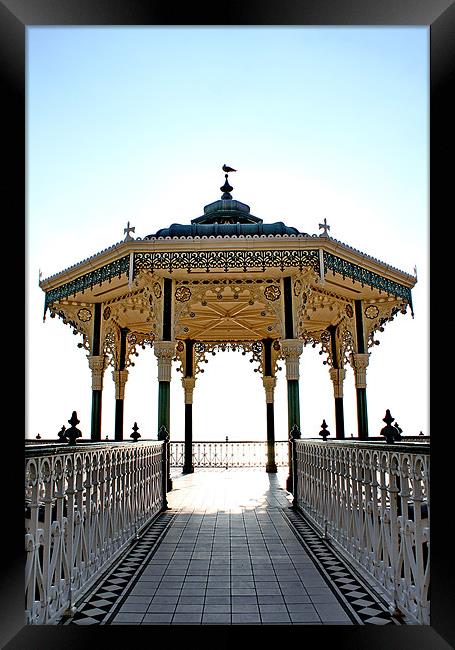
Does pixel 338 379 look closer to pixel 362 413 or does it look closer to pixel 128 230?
pixel 362 413

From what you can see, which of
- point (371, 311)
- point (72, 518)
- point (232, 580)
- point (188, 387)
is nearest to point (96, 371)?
point (188, 387)

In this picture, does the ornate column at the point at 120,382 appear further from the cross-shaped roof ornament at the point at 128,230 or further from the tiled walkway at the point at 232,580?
the tiled walkway at the point at 232,580

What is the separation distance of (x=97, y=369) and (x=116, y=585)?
293 inches

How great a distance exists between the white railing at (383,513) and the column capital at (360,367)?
4596mm

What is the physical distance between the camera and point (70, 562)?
3.66 metres

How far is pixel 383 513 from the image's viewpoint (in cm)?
382

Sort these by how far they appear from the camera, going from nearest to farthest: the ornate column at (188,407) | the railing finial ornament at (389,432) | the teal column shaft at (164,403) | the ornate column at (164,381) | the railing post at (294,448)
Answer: the railing finial ornament at (389,432) < the railing post at (294,448) < the ornate column at (164,381) < the teal column shaft at (164,403) < the ornate column at (188,407)

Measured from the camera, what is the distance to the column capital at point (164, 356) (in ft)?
30.2

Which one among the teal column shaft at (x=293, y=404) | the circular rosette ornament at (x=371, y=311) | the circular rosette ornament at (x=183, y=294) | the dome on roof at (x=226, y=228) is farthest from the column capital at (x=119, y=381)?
the circular rosette ornament at (x=371, y=311)

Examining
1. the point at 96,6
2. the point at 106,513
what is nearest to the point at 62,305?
the point at 106,513

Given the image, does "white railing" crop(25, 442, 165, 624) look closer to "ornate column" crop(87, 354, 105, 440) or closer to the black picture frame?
the black picture frame
